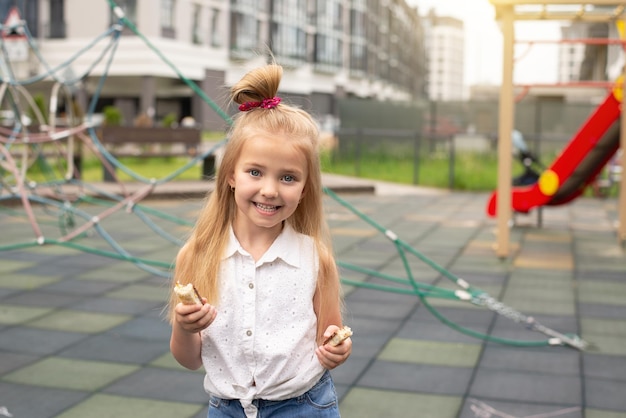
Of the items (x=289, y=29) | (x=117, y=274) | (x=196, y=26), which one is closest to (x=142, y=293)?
(x=117, y=274)

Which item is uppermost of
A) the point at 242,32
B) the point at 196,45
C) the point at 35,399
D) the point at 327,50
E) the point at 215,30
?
the point at 327,50

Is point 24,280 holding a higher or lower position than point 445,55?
lower

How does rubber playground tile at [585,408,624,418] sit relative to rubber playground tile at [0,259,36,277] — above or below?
below

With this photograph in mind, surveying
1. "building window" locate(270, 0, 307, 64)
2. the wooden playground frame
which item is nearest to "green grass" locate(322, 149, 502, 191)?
the wooden playground frame

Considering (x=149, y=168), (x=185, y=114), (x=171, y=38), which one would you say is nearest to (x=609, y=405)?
(x=149, y=168)

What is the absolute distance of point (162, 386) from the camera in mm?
3867

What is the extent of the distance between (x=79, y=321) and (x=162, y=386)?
1.42 metres

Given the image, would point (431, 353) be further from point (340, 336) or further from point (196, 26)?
point (196, 26)

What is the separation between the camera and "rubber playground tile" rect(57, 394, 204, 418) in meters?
3.48

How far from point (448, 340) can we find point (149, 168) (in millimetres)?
12734

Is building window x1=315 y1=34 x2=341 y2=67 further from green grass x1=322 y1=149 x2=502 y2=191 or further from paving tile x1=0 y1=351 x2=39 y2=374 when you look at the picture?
paving tile x1=0 y1=351 x2=39 y2=374

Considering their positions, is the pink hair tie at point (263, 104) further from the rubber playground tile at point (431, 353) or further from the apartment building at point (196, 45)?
the apartment building at point (196, 45)

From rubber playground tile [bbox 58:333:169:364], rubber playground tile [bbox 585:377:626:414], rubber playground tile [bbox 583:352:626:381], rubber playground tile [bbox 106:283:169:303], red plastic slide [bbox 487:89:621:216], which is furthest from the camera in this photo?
red plastic slide [bbox 487:89:621:216]

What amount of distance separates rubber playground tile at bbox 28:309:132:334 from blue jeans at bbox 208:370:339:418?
2.94 m
